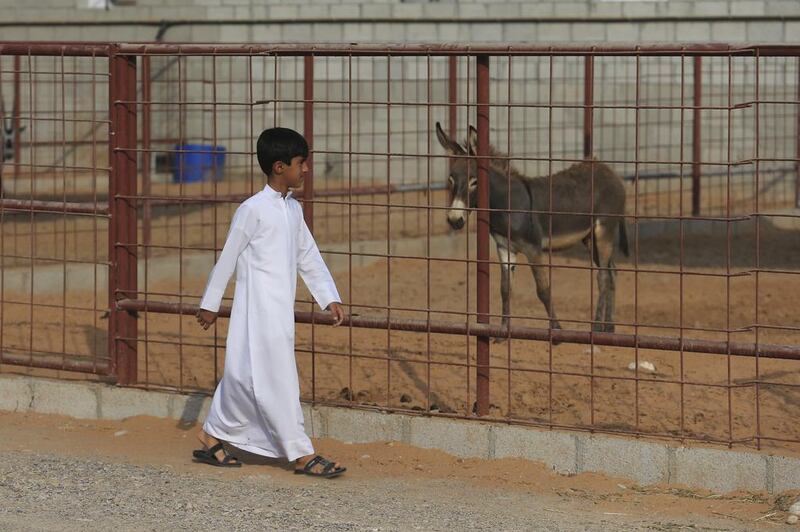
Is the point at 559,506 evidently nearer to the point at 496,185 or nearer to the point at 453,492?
the point at 453,492

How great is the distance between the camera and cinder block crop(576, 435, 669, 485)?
291 inches

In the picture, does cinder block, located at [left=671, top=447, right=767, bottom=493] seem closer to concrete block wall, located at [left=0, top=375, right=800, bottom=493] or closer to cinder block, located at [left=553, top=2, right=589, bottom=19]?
concrete block wall, located at [left=0, top=375, right=800, bottom=493]

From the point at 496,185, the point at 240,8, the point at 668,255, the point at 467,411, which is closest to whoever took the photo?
the point at 467,411

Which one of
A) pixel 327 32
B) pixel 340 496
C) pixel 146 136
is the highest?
pixel 327 32

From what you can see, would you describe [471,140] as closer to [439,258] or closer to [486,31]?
[439,258]

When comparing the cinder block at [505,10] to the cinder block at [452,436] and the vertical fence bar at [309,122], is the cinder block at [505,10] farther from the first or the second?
the cinder block at [452,436]

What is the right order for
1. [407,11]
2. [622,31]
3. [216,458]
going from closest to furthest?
[216,458], [622,31], [407,11]

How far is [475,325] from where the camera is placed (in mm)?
7859

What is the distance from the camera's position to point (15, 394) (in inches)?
357

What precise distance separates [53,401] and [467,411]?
2.72m

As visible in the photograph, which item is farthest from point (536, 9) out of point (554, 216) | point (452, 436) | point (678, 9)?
point (452, 436)

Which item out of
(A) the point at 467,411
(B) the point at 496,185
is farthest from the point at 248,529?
(B) the point at 496,185

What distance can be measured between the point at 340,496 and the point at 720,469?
1.93 meters

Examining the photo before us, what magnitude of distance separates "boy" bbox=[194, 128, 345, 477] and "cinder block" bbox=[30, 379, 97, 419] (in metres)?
1.71
